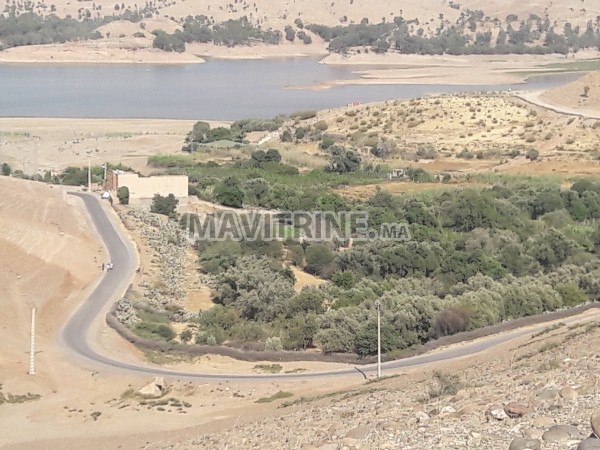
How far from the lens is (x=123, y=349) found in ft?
57.2

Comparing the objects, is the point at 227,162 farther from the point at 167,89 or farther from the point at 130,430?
the point at 167,89

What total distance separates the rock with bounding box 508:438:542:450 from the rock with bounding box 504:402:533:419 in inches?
35.3

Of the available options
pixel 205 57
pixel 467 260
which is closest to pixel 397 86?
pixel 205 57

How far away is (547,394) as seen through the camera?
30.1ft

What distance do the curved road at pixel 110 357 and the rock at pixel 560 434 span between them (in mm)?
7948

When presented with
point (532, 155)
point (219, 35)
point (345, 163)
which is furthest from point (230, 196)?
point (219, 35)

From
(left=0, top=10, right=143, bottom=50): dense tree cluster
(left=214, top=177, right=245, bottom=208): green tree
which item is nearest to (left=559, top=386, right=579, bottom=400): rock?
(left=214, top=177, right=245, bottom=208): green tree

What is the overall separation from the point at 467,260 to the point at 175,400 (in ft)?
37.3

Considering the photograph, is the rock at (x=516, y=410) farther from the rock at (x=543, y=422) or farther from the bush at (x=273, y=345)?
the bush at (x=273, y=345)

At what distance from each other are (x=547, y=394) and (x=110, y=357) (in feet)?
30.4

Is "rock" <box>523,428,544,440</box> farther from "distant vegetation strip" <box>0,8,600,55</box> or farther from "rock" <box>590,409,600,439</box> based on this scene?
"distant vegetation strip" <box>0,8,600,55</box>

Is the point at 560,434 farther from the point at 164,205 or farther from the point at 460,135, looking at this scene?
the point at 460,135

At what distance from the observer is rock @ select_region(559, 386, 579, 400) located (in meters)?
8.84

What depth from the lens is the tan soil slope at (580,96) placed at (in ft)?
185
